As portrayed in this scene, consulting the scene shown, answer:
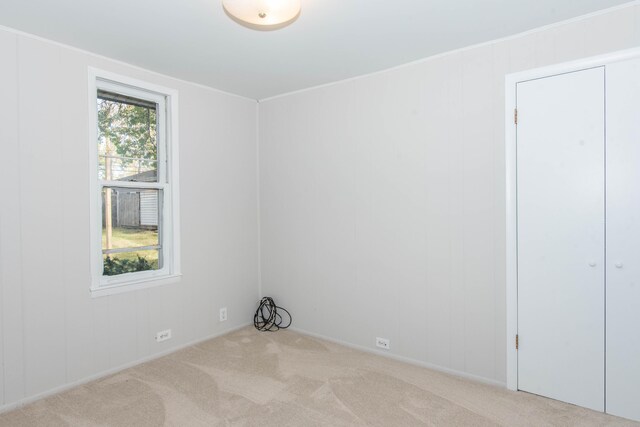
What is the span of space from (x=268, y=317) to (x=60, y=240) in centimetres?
216

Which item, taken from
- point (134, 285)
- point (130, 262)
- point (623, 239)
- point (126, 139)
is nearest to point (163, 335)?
Result: point (134, 285)

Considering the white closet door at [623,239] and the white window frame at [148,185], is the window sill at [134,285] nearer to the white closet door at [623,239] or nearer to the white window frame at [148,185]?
the white window frame at [148,185]

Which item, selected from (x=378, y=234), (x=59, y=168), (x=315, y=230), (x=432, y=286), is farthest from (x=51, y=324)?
(x=432, y=286)

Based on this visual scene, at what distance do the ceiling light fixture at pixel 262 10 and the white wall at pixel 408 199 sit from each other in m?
1.50

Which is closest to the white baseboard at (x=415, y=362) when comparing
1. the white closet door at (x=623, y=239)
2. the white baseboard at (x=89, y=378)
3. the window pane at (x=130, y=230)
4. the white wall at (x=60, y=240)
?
the white closet door at (x=623, y=239)

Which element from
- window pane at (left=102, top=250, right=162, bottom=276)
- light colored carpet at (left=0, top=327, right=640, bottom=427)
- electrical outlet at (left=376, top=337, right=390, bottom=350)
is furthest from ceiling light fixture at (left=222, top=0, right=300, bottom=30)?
electrical outlet at (left=376, top=337, right=390, bottom=350)

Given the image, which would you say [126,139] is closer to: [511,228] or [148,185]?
[148,185]

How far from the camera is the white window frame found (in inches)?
114

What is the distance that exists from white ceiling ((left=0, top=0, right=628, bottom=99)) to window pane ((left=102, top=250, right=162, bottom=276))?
1581 millimetres

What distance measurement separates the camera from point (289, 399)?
2576 mm

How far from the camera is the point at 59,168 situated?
271cm

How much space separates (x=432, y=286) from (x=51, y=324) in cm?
281

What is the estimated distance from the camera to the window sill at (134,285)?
2918mm

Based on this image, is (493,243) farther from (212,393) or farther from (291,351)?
(212,393)
